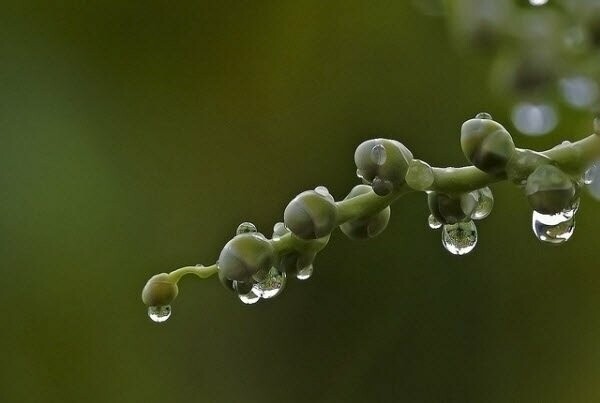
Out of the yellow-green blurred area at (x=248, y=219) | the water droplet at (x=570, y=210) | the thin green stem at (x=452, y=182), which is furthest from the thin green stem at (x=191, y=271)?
the yellow-green blurred area at (x=248, y=219)

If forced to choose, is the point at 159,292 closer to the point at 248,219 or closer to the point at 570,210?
the point at 570,210

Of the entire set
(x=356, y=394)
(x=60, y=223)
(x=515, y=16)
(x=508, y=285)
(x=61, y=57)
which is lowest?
(x=356, y=394)

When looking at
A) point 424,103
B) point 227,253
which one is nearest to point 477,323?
point 424,103

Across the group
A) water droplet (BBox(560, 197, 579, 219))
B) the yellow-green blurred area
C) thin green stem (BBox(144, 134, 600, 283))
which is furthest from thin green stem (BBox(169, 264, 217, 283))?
the yellow-green blurred area

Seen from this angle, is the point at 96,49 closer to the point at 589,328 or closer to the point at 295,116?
the point at 295,116

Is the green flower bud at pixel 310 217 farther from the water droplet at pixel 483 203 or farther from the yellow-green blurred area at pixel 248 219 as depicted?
the yellow-green blurred area at pixel 248 219

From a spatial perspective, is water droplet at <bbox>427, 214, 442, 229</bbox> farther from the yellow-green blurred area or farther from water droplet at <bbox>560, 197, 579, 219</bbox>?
the yellow-green blurred area

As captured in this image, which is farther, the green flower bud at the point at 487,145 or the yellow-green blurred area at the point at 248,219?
the yellow-green blurred area at the point at 248,219
